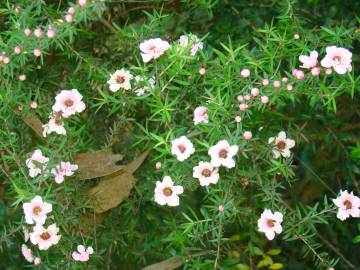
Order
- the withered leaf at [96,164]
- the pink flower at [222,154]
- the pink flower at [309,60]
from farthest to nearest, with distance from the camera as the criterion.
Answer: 1. the withered leaf at [96,164]
2. the pink flower at [309,60]
3. the pink flower at [222,154]

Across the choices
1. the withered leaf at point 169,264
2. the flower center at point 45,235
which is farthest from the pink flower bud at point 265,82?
the flower center at point 45,235

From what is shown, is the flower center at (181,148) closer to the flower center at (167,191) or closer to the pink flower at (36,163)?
the flower center at (167,191)

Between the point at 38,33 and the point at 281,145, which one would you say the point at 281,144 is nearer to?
the point at 281,145

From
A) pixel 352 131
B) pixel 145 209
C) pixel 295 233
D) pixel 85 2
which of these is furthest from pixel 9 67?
pixel 352 131

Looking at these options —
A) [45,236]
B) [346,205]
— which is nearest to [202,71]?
[346,205]

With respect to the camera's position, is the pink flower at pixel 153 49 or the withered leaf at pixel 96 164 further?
the withered leaf at pixel 96 164

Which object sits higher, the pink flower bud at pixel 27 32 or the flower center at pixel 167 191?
the pink flower bud at pixel 27 32

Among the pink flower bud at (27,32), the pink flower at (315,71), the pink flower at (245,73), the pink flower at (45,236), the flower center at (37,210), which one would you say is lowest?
the pink flower at (45,236)
